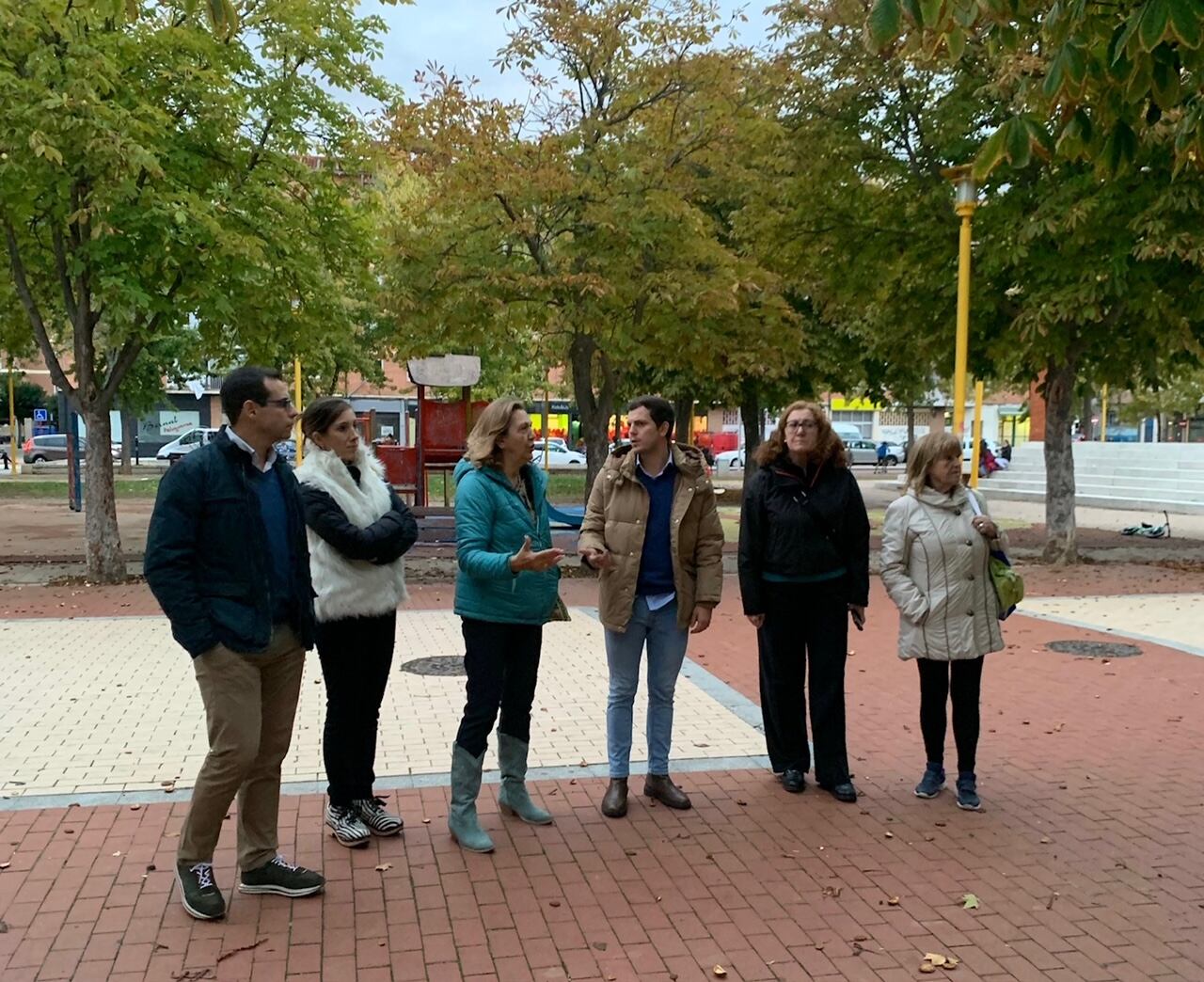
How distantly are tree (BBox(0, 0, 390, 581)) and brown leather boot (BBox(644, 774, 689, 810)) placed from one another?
796cm

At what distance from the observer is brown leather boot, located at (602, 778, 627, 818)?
4836 millimetres

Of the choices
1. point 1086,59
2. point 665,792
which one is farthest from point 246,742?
point 1086,59

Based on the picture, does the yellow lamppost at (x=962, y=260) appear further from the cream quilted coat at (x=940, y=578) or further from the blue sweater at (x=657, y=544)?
the blue sweater at (x=657, y=544)

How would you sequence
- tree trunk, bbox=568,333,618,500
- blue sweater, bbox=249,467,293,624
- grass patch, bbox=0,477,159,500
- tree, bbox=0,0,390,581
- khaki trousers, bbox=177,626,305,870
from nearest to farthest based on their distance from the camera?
khaki trousers, bbox=177,626,305,870 → blue sweater, bbox=249,467,293,624 → tree, bbox=0,0,390,581 → tree trunk, bbox=568,333,618,500 → grass patch, bbox=0,477,159,500

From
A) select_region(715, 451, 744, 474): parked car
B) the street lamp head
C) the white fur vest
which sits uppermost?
the street lamp head

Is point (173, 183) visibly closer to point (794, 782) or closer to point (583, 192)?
point (583, 192)

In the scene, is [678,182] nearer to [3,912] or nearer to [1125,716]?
[1125,716]

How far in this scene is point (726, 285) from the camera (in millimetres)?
12773

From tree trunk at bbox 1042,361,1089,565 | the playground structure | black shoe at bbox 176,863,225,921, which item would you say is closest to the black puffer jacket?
black shoe at bbox 176,863,225,921

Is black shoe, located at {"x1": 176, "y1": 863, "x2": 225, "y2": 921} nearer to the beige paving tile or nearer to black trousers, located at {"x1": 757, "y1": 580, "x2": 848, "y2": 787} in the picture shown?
the beige paving tile

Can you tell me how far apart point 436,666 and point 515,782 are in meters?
3.57

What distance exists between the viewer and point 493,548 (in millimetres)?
4441

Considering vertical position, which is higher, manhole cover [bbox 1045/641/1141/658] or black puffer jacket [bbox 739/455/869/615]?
black puffer jacket [bbox 739/455/869/615]

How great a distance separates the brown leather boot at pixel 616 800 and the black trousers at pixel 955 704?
1467 mm
